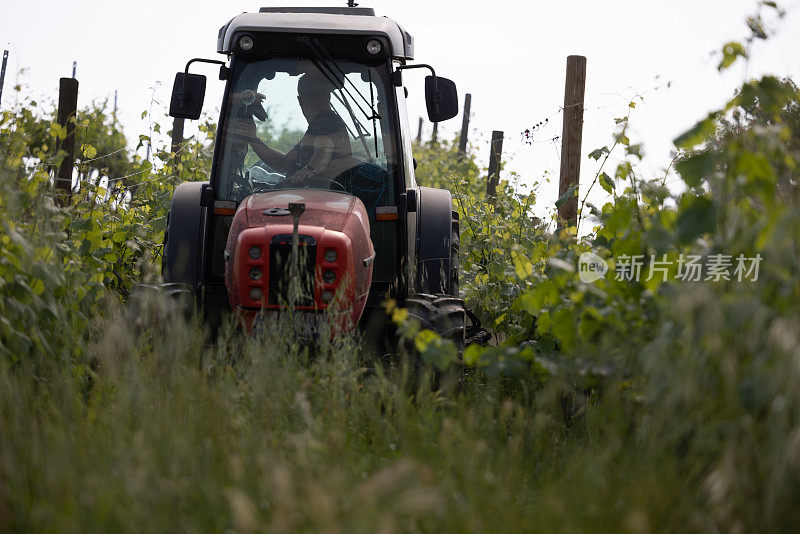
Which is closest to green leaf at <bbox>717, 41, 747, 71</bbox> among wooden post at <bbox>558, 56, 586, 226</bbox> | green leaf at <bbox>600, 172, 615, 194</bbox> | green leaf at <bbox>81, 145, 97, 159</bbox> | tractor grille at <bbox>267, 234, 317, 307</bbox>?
green leaf at <bbox>600, 172, 615, 194</bbox>

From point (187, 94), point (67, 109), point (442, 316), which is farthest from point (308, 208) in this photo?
point (67, 109)

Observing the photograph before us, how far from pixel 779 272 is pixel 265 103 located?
11.4ft

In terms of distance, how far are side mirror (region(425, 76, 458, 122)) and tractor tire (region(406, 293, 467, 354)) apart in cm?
113

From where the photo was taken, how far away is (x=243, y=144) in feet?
16.8

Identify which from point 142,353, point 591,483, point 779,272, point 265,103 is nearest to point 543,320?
point 591,483

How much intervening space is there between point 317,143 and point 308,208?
575 mm

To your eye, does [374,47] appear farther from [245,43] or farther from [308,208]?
[308,208]

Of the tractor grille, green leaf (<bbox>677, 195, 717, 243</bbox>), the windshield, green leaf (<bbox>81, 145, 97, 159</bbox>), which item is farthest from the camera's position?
green leaf (<bbox>81, 145, 97, 159</bbox>)

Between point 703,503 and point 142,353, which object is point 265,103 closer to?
point 142,353

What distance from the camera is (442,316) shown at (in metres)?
4.64

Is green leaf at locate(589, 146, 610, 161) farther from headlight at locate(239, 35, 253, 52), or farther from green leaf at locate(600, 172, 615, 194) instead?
headlight at locate(239, 35, 253, 52)

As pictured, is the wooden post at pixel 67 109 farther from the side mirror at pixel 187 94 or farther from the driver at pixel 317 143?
the driver at pixel 317 143

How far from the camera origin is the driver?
5.03m

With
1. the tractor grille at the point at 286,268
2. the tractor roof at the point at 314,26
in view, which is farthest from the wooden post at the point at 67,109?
the tractor grille at the point at 286,268
